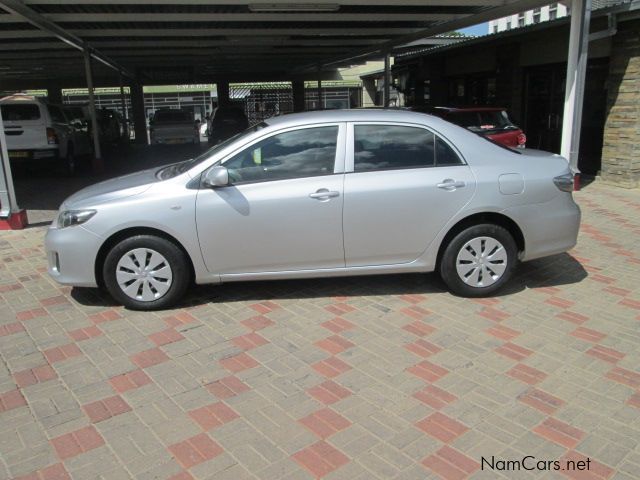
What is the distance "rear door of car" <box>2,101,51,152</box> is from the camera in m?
12.5

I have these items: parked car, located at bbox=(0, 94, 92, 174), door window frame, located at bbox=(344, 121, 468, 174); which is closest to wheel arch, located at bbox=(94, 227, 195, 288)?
door window frame, located at bbox=(344, 121, 468, 174)

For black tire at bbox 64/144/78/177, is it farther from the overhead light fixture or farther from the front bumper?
the front bumper

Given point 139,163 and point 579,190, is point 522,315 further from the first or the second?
point 139,163

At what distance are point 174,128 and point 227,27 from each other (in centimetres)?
1103

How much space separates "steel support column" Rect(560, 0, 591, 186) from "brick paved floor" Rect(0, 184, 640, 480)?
4.74 metres

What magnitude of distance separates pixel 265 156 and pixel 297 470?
2.68m

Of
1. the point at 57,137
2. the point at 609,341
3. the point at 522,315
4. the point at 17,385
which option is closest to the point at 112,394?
the point at 17,385

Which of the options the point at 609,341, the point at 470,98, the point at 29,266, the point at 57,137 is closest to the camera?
the point at 609,341

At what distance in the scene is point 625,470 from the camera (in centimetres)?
269

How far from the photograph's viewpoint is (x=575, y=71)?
9.12 metres

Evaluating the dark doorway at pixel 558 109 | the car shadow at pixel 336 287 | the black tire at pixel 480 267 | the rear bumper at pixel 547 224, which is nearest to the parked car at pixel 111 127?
the dark doorway at pixel 558 109

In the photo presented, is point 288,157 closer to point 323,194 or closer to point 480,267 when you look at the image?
point 323,194

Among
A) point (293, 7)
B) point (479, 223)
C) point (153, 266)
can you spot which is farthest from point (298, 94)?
point (153, 266)

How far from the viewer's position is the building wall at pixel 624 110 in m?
9.83
